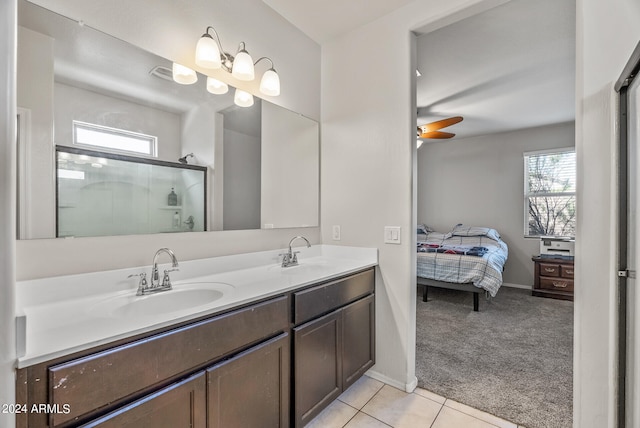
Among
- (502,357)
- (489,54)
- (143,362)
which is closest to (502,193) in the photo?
(489,54)

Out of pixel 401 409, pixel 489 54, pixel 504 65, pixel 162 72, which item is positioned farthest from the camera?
pixel 504 65

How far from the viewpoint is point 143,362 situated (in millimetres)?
933

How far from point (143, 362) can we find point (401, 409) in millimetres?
1546

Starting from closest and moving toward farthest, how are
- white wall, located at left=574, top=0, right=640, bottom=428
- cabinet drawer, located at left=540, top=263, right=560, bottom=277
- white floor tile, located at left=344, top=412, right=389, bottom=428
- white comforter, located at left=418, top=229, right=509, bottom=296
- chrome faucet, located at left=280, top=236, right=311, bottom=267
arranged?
1. white wall, located at left=574, top=0, right=640, bottom=428
2. white floor tile, located at left=344, top=412, right=389, bottom=428
3. chrome faucet, located at left=280, top=236, right=311, bottom=267
4. white comforter, located at left=418, top=229, right=509, bottom=296
5. cabinet drawer, located at left=540, top=263, right=560, bottom=277

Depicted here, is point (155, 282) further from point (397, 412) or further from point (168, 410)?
point (397, 412)

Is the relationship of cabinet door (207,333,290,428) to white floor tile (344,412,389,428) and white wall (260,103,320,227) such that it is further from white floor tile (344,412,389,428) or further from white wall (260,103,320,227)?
white wall (260,103,320,227)

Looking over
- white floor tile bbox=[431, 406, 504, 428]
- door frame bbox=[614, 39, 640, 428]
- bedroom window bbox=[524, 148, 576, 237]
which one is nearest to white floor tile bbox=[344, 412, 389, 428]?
white floor tile bbox=[431, 406, 504, 428]

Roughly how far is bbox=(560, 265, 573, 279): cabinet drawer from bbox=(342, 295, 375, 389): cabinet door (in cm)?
363

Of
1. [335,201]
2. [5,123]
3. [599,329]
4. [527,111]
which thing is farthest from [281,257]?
[527,111]

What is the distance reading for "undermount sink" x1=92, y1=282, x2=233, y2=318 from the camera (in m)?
1.16

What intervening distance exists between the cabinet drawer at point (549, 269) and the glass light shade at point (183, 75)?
16.3 ft

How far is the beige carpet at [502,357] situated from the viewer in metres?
1.85

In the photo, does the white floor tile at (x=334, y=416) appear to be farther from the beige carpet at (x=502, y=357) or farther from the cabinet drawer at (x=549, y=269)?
the cabinet drawer at (x=549, y=269)

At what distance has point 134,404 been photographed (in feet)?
2.98
